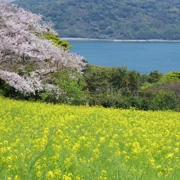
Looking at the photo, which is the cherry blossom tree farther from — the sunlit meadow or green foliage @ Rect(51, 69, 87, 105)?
the sunlit meadow

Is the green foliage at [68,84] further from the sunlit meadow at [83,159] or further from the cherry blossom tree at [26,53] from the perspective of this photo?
the sunlit meadow at [83,159]

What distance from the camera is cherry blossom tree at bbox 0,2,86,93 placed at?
2305 centimetres

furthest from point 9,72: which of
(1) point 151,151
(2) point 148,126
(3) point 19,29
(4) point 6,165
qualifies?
(4) point 6,165

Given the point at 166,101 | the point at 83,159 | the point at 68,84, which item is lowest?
the point at 166,101

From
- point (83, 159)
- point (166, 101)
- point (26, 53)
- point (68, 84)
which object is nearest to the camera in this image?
point (83, 159)

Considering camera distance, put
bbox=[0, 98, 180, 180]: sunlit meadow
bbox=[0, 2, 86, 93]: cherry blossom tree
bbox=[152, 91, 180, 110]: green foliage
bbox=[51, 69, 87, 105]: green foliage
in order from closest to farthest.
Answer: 1. bbox=[0, 98, 180, 180]: sunlit meadow
2. bbox=[0, 2, 86, 93]: cherry blossom tree
3. bbox=[51, 69, 87, 105]: green foliage
4. bbox=[152, 91, 180, 110]: green foliage

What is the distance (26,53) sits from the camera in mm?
23359

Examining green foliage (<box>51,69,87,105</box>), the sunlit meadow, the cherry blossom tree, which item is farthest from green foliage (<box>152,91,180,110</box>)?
the sunlit meadow

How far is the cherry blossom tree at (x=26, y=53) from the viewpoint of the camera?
23.0 metres

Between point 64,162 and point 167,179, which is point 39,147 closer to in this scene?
point 64,162

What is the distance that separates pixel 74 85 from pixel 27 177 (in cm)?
2190

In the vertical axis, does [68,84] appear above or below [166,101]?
above

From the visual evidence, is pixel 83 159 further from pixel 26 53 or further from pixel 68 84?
pixel 68 84

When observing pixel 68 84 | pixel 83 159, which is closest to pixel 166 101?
pixel 68 84
